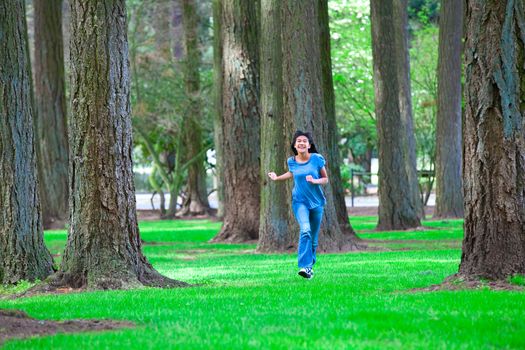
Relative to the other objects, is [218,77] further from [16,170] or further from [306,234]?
[306,234]

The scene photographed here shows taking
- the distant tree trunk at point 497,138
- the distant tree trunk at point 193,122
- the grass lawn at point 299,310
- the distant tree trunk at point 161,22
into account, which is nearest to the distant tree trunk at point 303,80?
the grass lawn at point 299,310

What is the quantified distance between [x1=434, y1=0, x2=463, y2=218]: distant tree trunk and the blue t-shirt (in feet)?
60.8

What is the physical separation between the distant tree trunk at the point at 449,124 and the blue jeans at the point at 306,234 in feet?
60.5

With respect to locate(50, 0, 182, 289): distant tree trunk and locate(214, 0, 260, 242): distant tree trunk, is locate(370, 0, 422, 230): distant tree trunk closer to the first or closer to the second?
locate(214, 0, 260, 242): distant tree trunk

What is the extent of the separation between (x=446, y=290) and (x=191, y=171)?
30155 mm

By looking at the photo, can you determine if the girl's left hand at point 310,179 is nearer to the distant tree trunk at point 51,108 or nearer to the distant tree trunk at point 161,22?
the distant tree trunk at point 51,108

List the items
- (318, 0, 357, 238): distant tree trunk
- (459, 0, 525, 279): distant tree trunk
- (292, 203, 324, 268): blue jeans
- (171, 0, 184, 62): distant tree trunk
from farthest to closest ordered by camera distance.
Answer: (171, 0, 184, 62): distant tree trunk
(318, 0, 357, 238): distant tree trunk
(292, 203, 324, 268): blue jeans
(459, 0, 525, 279): distant tree trunk

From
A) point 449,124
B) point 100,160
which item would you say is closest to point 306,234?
point 100,160

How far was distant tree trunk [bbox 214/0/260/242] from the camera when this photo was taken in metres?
23.9

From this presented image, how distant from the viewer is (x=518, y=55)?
12219mm

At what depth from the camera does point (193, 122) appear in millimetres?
39906

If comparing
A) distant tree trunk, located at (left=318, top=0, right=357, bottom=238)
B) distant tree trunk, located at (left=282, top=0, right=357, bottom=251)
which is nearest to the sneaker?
distant tree trunk, located at (left=282, top=0, right=357, bottom=251)

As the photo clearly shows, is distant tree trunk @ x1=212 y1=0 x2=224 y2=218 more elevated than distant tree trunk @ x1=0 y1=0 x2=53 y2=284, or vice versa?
distant tree trunk @ x1=212 y1=0 x2=224 y2=218

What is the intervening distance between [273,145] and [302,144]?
618 cm
